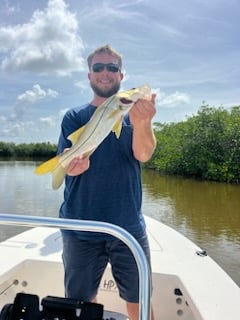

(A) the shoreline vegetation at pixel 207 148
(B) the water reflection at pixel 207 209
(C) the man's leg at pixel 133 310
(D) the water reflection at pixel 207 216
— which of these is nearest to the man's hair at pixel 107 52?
(C) the man's leg at pixel 133 310

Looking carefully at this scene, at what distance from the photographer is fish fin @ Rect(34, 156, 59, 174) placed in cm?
150

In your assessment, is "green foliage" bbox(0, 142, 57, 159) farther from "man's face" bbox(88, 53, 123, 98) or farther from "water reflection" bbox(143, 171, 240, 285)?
"man's face" bbox(88, 53, 123, 98)

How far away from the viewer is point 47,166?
1554mm

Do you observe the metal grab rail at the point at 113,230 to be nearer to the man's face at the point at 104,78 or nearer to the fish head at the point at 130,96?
the fish head at the point at 130,96

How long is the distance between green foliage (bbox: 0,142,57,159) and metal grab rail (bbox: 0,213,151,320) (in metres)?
56.1

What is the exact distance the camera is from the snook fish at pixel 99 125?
1.62m

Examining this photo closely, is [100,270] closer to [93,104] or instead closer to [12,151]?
[93,104]

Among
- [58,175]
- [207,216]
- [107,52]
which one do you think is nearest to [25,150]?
[207,216]

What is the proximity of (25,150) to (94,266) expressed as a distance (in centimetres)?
5948

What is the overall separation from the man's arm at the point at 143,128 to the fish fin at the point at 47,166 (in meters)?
0.45

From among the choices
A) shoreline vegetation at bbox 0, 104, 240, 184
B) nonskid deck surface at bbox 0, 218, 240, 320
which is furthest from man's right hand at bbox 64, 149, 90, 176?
shoreline vegetation at bbox 0, 104, 240, 184

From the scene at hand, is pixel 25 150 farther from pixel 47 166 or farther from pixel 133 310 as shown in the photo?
pixel 47 166

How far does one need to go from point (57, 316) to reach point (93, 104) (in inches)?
44.1

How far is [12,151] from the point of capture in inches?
A: 2347
